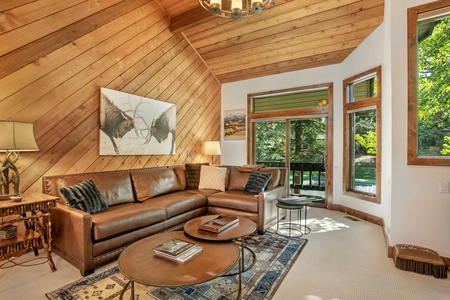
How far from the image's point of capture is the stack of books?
1.71 metres

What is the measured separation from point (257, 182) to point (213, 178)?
89cm

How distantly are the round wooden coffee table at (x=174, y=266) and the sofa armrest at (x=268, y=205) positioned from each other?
55.4 inches

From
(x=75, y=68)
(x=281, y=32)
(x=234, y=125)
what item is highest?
(x=281, y=32)

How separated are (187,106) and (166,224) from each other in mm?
2745

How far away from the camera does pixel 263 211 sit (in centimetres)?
332

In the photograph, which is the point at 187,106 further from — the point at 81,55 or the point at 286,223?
the point at 286,223

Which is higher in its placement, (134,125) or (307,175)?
(134,125)

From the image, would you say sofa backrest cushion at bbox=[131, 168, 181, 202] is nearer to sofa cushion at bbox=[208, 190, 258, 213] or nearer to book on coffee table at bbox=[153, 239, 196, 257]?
sofa cushion at bbox=[208, 190, 258, 213]

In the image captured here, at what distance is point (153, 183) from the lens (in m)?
3.72

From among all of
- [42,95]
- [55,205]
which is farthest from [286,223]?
[42,95]

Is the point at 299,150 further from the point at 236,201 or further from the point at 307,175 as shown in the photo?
the point at 236,201

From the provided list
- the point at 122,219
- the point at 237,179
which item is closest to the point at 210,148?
the point at 237,179

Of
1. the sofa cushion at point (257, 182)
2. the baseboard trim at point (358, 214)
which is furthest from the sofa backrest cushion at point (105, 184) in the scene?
the baseboard trim at point (358, 214)

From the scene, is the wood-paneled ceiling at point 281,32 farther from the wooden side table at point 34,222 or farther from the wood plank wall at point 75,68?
the wooden side table at point 34,222
